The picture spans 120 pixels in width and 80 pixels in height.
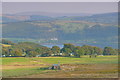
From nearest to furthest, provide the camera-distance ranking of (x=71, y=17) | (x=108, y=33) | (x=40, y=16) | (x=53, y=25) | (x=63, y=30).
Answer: (x=108, y=33)
(x=63, y=30)
(x=53, y=25)
(x=71, y=17)
(x=40, y=16)

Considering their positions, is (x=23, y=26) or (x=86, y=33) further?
(x=23, y=26)

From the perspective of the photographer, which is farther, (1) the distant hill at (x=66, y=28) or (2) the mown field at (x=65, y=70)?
(1) the distant hill at (x=66, y=28)

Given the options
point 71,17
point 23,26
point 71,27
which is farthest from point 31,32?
point 71,17

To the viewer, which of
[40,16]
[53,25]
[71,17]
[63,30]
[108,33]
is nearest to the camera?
[108,33]

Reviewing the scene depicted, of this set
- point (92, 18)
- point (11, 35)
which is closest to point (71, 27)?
point (92, 18)

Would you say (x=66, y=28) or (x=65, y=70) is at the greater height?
(x=66, y=28)

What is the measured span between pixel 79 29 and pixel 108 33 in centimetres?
674

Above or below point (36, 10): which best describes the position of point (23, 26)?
below

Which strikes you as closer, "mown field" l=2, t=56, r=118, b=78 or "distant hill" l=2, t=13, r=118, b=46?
"mown field" l=2, t=56, r=118, b=78

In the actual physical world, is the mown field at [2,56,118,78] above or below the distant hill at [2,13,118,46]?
below

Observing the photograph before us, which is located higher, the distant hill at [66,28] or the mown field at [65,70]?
the distant hill at [66,28]

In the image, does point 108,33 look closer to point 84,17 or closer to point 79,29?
point 79,29

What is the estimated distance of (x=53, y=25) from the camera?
54125 mm

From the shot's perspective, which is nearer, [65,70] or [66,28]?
[65,70]
